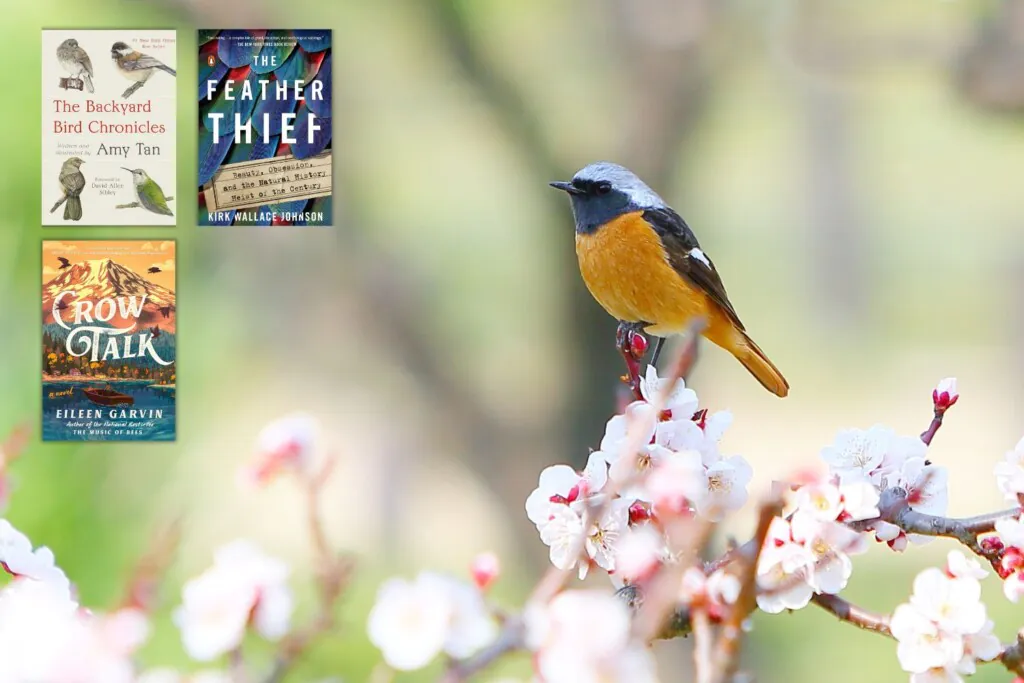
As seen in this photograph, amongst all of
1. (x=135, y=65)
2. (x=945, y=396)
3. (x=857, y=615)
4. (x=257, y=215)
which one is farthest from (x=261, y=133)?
(x=857, y=615)

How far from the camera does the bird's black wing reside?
1451 millimetres

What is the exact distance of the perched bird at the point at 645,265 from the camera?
4.68 feet

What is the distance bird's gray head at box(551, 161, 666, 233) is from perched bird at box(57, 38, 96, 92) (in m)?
0.90

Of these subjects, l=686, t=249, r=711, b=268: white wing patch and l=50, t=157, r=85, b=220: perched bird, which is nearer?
l=686, t=249, r=711, b=268: white wing patch

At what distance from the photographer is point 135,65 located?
1.78 meters

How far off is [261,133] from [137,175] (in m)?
0.22

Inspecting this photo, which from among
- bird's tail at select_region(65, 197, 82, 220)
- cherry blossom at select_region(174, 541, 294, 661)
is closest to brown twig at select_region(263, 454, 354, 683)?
cherry blossom at select_region(174, 541, 294, 661)

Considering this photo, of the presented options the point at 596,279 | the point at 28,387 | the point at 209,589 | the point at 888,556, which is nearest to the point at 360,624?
the point at 28,387

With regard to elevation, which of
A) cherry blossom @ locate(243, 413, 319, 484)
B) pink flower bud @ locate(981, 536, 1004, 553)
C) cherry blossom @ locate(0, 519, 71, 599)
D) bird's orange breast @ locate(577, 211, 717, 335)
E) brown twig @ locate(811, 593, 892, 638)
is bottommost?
brown twig @ locate(811, 593, 892, 638)

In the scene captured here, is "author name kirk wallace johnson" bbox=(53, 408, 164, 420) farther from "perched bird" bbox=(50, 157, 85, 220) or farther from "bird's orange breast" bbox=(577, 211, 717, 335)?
"bird's orange breast" bbox=(577, 211, 717, 335)

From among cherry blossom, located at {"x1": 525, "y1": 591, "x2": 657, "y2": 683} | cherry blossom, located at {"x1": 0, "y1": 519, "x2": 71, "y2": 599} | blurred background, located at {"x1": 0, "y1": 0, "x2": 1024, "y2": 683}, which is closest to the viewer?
cherry blossom, located at {"x1": 525, "y1": 591, "x2": 657, "y2": 683}

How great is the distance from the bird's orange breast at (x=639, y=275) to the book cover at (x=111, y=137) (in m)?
0.79

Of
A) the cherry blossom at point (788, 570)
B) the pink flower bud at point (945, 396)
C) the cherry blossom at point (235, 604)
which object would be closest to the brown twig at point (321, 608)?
the cherry blossom at point (235, 604)

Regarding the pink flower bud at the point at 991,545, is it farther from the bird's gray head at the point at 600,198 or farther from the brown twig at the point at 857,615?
the bird's gray head at the point at 600,198
